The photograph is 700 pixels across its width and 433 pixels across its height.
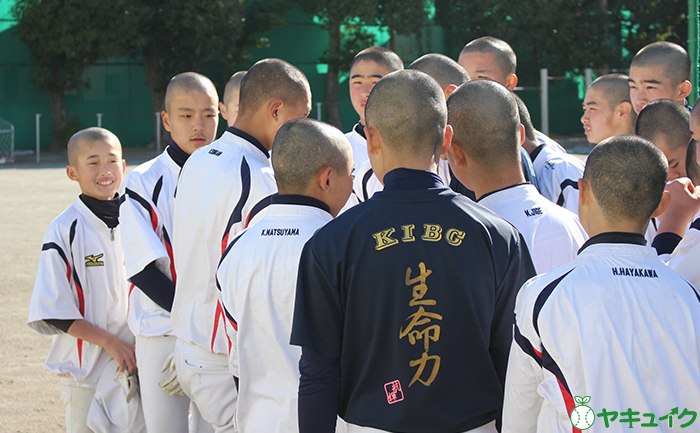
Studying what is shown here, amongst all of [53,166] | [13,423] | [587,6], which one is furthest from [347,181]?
[587,6]

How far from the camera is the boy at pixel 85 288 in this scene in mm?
3969

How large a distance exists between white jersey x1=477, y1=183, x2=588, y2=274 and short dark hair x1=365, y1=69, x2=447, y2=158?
443mm

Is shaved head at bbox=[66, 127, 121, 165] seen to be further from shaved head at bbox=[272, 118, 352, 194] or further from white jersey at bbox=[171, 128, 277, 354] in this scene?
shaved head at bbox=[272, 118, 352, 194]

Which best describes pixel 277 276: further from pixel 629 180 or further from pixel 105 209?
pixel 105 209

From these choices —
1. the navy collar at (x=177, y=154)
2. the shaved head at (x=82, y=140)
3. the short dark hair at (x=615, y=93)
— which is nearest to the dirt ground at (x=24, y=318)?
the shaved head at (x=82, y=140)

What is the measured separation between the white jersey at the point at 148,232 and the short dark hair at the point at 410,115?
1.79m

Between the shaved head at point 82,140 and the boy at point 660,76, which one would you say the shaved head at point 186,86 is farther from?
the boy at point 660,76

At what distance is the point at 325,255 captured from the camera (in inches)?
86.8

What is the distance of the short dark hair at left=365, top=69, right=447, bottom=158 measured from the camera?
2.32 metres

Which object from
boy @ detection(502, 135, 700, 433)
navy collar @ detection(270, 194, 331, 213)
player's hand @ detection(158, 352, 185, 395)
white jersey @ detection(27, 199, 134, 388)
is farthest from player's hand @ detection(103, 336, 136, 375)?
boy @ detection(502, 135, 700, 433)

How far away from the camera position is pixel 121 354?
398 cm

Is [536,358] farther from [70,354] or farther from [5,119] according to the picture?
[5,119]

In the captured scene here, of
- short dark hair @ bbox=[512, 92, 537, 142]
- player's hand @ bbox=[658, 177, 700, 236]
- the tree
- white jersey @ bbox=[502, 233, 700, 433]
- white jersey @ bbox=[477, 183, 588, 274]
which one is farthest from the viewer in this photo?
the tree
